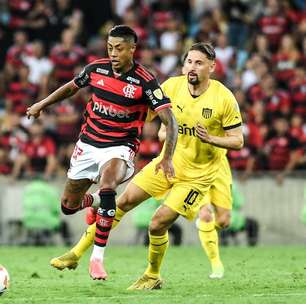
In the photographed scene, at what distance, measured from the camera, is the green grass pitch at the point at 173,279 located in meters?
9.98

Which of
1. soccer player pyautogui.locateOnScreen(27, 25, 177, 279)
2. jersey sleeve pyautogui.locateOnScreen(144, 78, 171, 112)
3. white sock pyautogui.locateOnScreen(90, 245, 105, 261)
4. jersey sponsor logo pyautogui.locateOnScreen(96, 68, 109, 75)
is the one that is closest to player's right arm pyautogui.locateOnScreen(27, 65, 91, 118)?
soccer player pyautogui.locateOnScreen(27, 25, 177, 279)

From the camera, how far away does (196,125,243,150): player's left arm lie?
10.7 meters

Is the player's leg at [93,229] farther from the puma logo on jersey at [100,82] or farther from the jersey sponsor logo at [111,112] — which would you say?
the puma logo on jersey at [100,82]

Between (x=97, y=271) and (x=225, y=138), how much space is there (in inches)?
73.6

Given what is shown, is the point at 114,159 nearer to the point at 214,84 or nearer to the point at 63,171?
the point at 214,84

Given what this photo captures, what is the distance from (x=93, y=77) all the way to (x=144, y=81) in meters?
0.56

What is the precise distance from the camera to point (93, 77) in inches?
436

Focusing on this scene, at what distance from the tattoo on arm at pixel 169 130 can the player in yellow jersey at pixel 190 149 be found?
31cm

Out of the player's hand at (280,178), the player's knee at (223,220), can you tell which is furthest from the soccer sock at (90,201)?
the player's hand at (280,178)

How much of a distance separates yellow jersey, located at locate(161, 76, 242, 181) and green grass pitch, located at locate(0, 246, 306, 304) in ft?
4.04

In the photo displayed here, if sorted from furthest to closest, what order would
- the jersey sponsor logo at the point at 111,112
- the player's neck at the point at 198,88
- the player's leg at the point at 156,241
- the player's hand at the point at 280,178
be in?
the player's hand at the point at 280,178 → the player's neck at the point at 198,88 → the jersey sponsor logo at the point at 111,112 → the player's leg at the point at 156,241

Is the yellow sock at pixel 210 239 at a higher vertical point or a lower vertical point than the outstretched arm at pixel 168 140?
lower

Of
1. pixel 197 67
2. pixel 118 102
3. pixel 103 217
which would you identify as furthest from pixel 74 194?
pixel 197 67

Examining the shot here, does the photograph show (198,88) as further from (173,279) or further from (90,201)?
(173,279)
